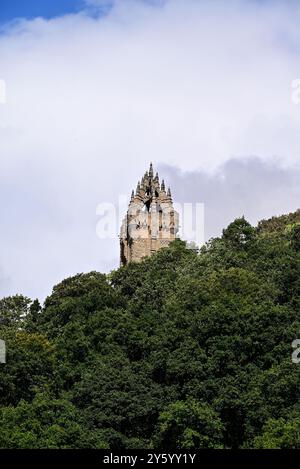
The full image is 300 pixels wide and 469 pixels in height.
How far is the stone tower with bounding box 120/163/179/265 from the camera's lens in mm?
106312

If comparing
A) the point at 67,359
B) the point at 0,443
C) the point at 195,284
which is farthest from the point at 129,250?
the point at 0,443

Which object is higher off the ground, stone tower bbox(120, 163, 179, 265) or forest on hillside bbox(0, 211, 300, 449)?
stone tower bbox(120, 163, 179, 265)

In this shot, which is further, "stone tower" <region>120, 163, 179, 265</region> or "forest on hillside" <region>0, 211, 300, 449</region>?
"stone tower" <region>120, 163, 179, 265</region>

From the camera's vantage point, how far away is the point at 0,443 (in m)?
47.6

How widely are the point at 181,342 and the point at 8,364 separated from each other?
9132 mm

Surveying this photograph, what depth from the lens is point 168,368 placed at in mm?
55906

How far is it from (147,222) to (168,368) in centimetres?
5353

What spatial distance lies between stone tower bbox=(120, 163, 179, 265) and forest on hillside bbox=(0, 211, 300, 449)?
31412 mm

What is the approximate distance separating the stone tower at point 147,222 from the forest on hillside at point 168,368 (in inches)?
1237

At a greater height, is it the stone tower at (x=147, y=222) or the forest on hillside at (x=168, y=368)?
the stone tower at (x=147, y=222)

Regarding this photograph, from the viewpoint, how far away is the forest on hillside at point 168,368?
49938 millimetres
